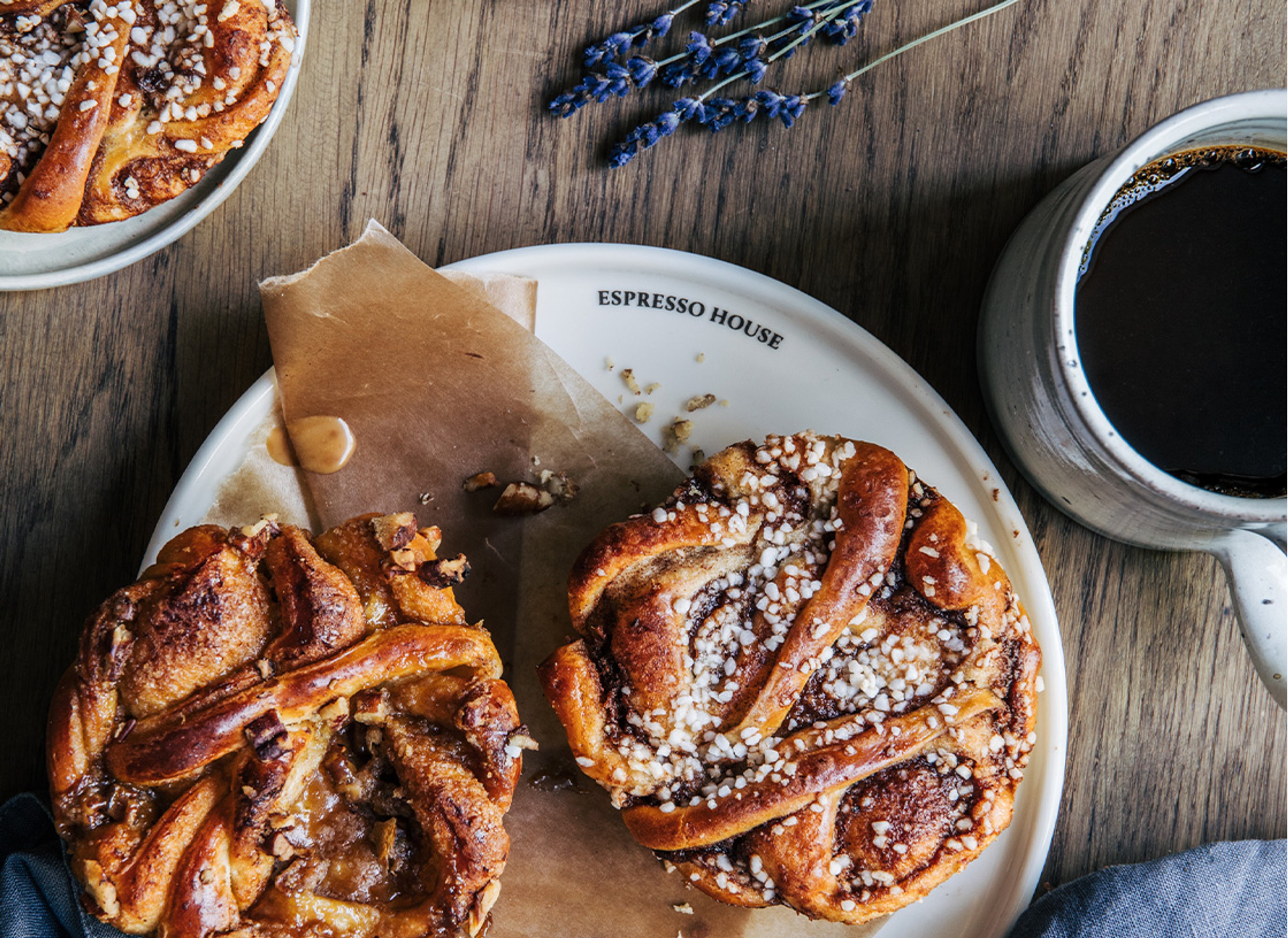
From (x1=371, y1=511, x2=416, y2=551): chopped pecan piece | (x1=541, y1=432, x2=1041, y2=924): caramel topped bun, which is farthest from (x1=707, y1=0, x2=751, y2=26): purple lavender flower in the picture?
(x1=371, y1=511, x2=416, y2=551): chopped pecan piece

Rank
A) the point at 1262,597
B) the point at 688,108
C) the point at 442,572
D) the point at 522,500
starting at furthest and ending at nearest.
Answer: the point at 688,108
the point at 522,500
the point at 1262,597
the point at 442,572

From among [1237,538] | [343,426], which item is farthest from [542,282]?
[1237,538]

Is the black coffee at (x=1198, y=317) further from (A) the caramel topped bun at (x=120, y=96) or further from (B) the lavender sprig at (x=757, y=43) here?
(A) the caramel topped bun at (x=120, y=96)

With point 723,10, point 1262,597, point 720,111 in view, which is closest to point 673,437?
point 720,111

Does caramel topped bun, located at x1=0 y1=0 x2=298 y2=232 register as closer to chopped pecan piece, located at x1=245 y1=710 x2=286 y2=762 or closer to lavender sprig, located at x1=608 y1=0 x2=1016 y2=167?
lavender sprig, located at x1=608 y1=0 x2=1016 y2=167

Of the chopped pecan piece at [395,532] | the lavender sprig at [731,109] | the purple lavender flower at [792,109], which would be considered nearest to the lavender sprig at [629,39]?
the lavender sprig at [731,109]

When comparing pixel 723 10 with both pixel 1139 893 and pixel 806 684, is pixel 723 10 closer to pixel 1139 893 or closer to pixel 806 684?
pixel 806 684
